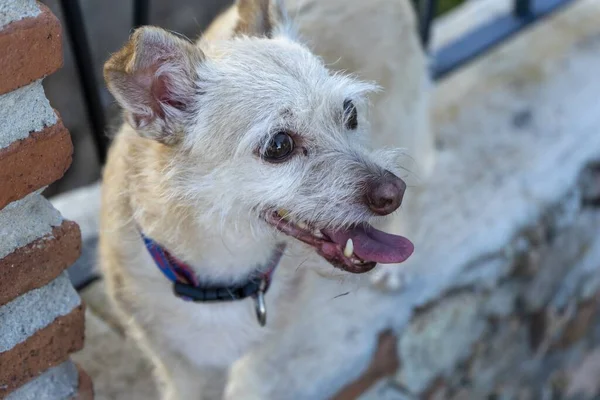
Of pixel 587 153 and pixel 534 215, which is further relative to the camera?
pixel 587 153

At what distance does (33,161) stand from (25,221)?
13 centimetres

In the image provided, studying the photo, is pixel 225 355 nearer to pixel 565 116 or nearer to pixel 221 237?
pixel 221 237

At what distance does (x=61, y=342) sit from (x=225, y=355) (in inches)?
16.7

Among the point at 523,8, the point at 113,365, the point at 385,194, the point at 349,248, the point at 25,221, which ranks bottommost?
the point at 113,365

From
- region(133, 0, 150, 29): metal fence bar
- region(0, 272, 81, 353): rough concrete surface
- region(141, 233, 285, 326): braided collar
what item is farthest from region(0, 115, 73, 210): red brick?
region(133, 0, 150, 29): metal fence bar

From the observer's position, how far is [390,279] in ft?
7.03

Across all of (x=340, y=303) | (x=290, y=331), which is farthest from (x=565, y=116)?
(x=290, y=331)

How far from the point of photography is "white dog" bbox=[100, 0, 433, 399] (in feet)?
4.36

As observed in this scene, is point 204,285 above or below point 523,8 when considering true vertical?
below

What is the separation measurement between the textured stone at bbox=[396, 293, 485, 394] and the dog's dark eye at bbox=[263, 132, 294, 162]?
922 mm

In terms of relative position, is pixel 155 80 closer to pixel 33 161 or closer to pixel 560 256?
pixel 33 161

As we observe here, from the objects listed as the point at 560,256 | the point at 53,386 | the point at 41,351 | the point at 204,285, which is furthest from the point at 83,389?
the point at 560,256

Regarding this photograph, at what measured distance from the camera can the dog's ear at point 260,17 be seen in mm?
1506

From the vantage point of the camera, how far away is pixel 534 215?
7.91 ft
